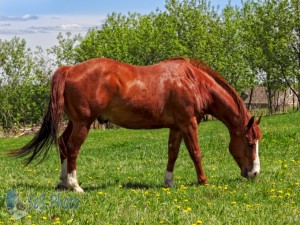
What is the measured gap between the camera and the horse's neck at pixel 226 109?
10258 millimetres

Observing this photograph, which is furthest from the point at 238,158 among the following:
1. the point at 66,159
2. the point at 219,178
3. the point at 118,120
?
the point at 66,159

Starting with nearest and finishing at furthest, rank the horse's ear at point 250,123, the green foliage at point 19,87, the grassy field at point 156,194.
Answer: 1. the grassy field at point 156,194
2. the horse's ear at point 250,123
3. the green foliage at point 19,87

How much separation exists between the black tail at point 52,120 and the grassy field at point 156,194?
68 cm

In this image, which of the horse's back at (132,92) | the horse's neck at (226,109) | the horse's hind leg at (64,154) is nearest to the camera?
the horse's back at (132,92)

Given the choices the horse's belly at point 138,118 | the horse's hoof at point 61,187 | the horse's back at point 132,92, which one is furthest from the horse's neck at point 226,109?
the horse's hoof at point 61,187

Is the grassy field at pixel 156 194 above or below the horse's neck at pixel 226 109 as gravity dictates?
below

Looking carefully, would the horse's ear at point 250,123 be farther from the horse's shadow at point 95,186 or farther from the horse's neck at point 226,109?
the horse's shadow at point 95,186

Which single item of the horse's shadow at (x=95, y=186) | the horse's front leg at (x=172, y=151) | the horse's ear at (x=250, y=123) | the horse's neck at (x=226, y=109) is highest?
the horse's neck at (x=226, y=109)

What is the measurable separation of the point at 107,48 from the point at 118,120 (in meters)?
46.6

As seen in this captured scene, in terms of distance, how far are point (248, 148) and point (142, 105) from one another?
235cm

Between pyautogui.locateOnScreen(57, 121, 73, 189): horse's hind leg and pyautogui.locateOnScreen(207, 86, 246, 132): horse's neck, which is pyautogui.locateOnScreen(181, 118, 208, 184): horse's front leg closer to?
pyautogui.locateOnScreen(207, 86, 246, 132): horse's neck

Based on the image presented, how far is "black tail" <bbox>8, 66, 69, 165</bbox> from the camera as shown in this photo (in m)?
9.09

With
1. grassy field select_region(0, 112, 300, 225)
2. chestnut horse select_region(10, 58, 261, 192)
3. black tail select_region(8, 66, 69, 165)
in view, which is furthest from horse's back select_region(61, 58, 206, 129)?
grassy field select_region(0, 112, 300, 225)

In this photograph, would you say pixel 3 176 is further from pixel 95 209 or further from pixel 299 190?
pixel 299 190
